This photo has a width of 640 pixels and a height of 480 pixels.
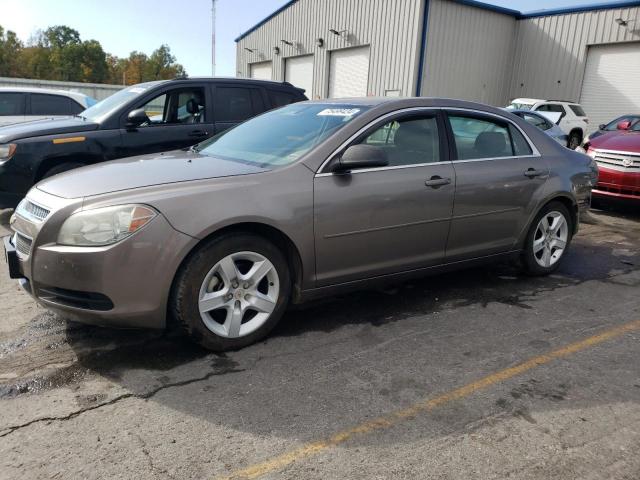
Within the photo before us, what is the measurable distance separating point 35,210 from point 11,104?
7.80 meters

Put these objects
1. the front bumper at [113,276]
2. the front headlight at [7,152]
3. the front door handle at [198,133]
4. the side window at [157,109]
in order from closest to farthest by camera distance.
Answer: the front bumper at [113,276], the front headlight at [7,152], the side window at [157,109], the front door handle at [198,133]

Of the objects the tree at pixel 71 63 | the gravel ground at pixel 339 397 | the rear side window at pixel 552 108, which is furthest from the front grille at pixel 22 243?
the tree at pixel 71 63

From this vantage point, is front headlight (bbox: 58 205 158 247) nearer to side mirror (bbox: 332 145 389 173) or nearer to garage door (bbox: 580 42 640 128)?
side mirror (bbox: 332 145 389 173)

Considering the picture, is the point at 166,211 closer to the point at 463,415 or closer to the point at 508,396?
the point at 463,415

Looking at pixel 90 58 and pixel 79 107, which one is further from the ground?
pixel 90 58

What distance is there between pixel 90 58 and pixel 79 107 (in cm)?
8107

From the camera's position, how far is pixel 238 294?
10.7ft

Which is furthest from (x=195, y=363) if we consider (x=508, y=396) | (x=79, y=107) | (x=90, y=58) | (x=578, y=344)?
(x=90, y=58)

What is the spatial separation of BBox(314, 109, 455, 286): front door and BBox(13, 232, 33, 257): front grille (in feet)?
5.60

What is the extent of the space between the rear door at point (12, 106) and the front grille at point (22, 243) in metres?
7.35

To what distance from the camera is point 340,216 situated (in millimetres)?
3510

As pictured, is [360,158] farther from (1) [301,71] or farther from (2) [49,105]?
(1) [301,71]

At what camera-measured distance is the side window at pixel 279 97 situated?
7427mm

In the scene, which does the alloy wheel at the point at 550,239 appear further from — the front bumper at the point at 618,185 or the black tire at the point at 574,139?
the black tire at the point at 574,139
